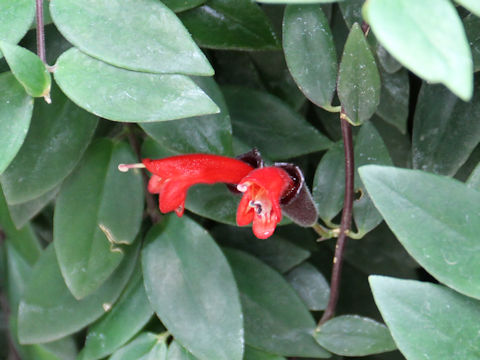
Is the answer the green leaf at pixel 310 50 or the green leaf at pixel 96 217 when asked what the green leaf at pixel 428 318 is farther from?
the green leaf at pixel 96 217

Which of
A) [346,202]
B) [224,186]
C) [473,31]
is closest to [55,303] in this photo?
[224,186]

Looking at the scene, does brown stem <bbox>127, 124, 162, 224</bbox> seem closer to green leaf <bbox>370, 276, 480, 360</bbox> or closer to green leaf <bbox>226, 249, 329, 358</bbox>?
green leaf <bbox>226, 249, 329, 358</bbox>

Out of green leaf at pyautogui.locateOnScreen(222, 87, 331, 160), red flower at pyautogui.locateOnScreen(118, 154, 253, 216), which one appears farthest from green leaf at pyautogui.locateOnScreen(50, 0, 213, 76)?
green leaf at pyautogui.locateOnScreen(222, 87, 331, 160)

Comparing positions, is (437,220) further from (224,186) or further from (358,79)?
(224,186)

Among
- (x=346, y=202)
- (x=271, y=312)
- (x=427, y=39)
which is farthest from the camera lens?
(x=271, y=312)

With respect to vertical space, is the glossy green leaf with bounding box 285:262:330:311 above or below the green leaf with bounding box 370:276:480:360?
below
